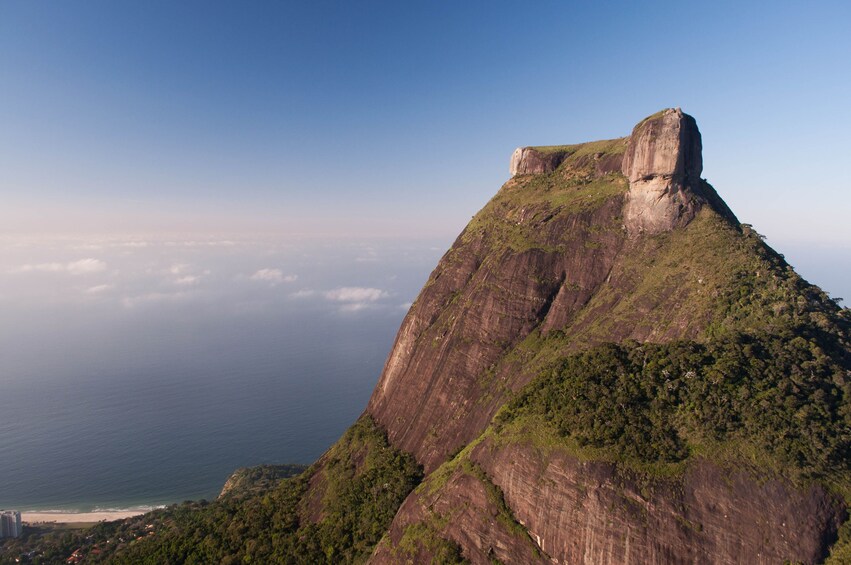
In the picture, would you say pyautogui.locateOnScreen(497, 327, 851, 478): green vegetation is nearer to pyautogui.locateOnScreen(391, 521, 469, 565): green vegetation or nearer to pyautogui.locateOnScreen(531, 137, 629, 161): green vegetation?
pyautogui.locateOnScreen(391, 521, 469, 565): green vegetation

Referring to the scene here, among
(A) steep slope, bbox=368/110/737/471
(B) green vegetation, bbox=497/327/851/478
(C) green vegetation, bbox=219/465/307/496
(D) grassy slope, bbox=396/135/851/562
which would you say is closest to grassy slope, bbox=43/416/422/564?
(A) steep slope, bbox=368/110/737/471

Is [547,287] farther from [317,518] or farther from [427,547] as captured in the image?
[317,518]

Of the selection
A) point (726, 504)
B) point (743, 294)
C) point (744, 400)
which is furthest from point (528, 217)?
point (726, 504)

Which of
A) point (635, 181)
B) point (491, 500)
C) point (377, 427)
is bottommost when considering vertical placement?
point (377, 427)

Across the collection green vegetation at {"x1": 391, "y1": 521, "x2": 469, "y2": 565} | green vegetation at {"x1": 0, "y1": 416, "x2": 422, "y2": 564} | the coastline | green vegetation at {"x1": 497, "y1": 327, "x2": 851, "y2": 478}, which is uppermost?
green vegetation at {"x1": 497, "y1": 327, "x2": 851, "y2": 478}

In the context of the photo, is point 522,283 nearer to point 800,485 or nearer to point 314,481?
point 800,485

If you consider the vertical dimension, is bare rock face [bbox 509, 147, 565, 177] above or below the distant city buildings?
above

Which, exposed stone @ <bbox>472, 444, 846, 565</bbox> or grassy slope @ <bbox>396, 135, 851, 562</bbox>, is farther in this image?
grassy slope @ <bbox>396, 135, 851, 562</bbox>
